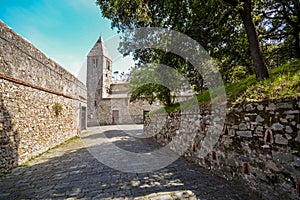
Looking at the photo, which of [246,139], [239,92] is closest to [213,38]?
[239,92]

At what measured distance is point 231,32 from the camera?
6.06 metres

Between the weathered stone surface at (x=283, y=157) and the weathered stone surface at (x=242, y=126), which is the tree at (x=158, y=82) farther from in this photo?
the weathered stone surface at (x=283, y=157)

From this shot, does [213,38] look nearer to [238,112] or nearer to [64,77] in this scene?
[238,112]

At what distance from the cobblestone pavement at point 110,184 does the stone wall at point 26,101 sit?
847mm

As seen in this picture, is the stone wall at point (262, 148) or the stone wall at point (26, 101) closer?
the stone wall at point (262, 148)

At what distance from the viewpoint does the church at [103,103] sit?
23.1m

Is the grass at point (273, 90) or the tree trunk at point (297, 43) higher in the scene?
the tree trunk at point (297, 43)

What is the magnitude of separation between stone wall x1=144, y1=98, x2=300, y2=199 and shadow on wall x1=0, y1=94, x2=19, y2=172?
502cm

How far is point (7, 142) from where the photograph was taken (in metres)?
4.20

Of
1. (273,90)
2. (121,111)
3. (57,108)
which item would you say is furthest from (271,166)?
(121,111)

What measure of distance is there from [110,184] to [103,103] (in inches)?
819

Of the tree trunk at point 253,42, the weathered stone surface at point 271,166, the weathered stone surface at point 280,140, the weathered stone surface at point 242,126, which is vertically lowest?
the weathered stone surface at point 271,166

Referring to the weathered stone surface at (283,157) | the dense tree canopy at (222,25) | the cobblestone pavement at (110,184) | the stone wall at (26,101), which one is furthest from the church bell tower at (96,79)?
the weathered stone surface at (283,157)

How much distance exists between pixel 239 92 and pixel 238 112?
70 cm
